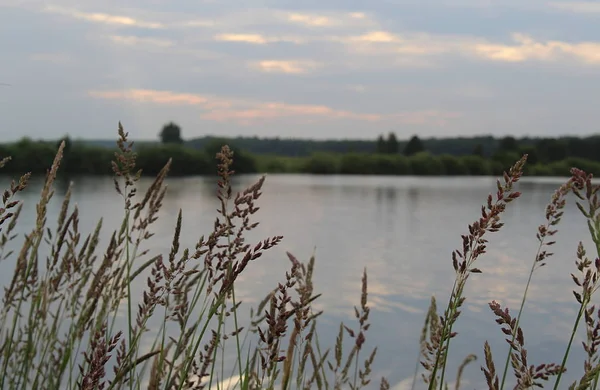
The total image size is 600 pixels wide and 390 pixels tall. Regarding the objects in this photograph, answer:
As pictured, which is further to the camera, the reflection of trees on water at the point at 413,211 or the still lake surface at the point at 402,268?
the reflection of trees on water at the point at 413,211

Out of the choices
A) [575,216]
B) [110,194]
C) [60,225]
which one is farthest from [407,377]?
[110,194]

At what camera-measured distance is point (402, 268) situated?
1184 cm

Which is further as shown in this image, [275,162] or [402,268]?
[275,162]

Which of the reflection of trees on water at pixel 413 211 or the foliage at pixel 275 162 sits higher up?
the foliage at pixel 275 162

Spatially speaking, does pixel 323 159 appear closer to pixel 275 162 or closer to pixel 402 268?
pixel 275 162

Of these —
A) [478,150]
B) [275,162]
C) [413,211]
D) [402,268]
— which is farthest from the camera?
[275,162]

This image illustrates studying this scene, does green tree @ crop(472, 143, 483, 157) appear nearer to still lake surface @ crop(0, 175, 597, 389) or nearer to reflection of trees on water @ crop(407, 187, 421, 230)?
reflection of trees on water @ crop(407, 187, 421, 230)

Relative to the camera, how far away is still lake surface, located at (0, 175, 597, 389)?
23.8ft

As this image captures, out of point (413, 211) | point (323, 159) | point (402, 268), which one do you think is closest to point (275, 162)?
point (323, 159)

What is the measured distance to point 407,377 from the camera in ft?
20.2

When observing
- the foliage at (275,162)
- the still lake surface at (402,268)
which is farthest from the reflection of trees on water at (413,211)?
the foliage at (275,162)

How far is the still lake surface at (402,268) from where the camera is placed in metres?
7.27

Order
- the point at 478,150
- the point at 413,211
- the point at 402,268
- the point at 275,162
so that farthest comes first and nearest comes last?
the point at 275,162 < the point at 478,150 < the point at 413,211 < the point at 402,268

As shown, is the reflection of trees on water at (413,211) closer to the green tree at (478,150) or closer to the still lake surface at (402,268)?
the still lake surface at (402,268)
